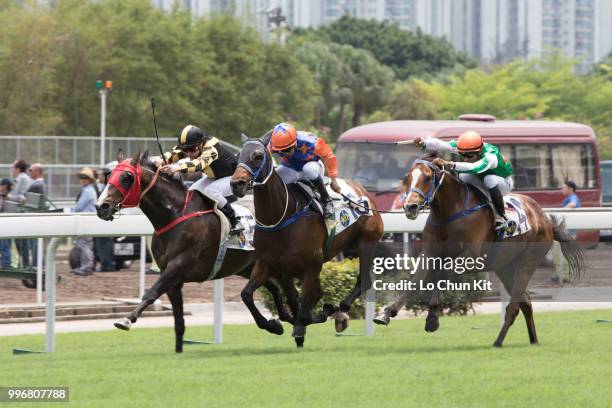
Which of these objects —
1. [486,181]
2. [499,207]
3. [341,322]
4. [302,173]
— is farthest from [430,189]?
[341,322]

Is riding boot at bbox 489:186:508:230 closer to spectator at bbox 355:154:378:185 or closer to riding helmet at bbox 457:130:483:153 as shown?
riding helmet at bbox 457:130:483:153

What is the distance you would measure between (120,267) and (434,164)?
9.37 meters

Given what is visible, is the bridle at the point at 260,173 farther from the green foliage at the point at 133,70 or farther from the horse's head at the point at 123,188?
the green foliage at the point at 133,70

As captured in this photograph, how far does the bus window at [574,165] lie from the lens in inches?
1038

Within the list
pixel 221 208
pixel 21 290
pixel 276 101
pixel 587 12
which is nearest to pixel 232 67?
pixel 276 101

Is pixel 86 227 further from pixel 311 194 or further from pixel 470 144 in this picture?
pixel 470 144

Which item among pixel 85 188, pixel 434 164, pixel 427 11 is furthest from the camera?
pixel 427 11

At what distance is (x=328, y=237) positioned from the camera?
1164cm

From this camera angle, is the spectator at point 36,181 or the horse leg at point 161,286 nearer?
the horse leg at point 161,286

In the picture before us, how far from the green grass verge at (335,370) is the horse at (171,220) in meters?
0.50

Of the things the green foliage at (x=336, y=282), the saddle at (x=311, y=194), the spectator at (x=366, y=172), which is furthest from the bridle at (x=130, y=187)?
the spectator at (x=366, y=172)

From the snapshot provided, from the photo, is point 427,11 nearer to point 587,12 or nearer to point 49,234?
point 587,12

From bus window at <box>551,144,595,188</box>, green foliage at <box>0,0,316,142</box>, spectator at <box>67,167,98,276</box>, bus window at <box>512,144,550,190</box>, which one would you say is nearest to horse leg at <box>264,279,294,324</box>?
spectator at <box>67,167,98,276</box>

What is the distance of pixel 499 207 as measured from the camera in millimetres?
11578
